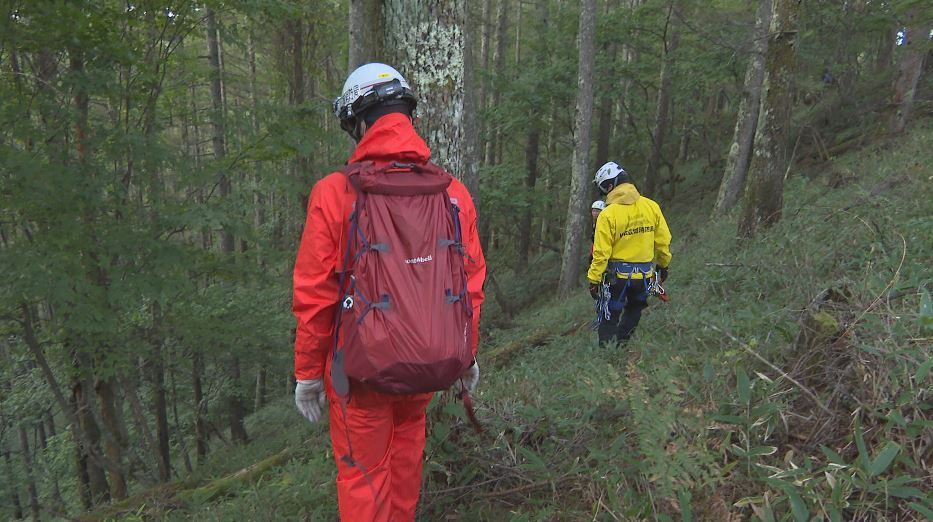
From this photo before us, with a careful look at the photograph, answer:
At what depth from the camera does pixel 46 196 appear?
5.37 m

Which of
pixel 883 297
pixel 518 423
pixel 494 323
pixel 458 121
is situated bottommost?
pixel 494 323

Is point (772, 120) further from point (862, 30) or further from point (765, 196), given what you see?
point (862, 30)

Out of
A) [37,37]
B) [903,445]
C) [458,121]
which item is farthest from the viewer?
[37,37]

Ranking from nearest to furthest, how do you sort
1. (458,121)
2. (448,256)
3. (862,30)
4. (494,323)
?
(448,256) → (458,121) → (862,30) → (494,323)

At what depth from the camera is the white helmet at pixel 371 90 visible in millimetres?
2373

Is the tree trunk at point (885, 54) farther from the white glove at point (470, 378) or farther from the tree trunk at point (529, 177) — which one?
the white glove at point (470, 378)

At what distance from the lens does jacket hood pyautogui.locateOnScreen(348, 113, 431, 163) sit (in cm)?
228

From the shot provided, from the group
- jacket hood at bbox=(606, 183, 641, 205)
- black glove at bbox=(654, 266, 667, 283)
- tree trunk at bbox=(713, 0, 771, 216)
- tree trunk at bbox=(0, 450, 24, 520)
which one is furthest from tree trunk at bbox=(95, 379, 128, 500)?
tree trunk at bbox=(713, 0, 771, 216)

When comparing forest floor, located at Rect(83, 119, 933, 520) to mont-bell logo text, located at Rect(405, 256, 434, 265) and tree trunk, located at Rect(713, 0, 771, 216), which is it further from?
tree trunk, located at Rect(713, 0, 771, 216)

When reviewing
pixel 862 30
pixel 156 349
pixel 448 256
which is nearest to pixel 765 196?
pixel 448 256

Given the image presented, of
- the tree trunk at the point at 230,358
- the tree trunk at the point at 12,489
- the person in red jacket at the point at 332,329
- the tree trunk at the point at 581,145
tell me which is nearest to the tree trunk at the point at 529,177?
the tree trunk at the point at 581,145

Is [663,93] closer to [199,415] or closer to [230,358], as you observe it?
[230,358]

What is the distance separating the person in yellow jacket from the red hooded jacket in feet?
10.4

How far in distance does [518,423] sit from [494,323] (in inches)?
352
